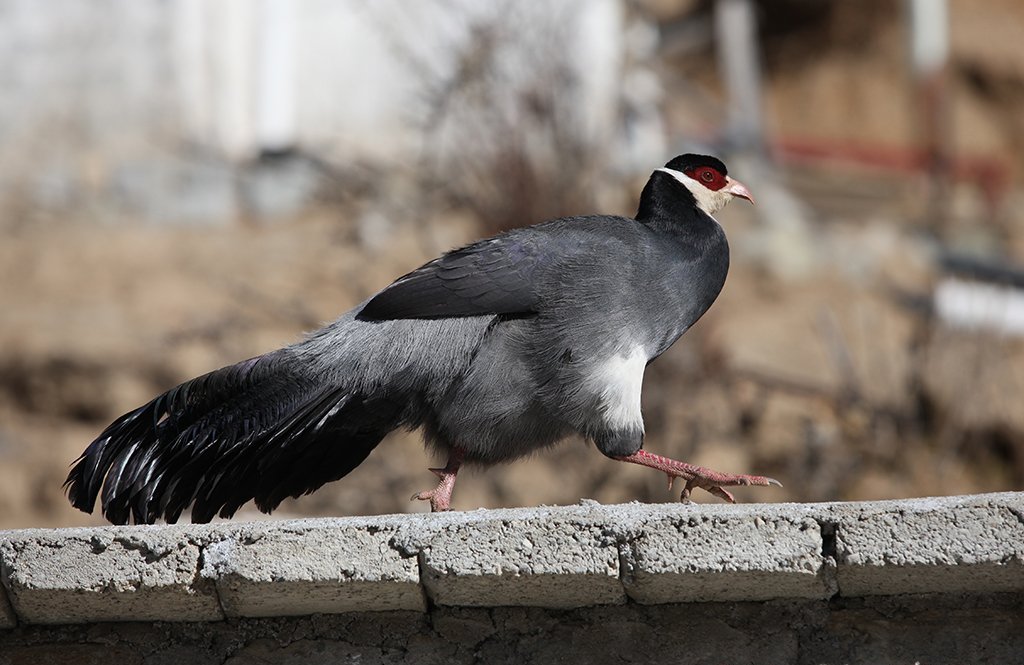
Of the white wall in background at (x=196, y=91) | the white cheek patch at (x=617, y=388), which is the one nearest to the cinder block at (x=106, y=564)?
the white cheek patch at (x=617, y=388)

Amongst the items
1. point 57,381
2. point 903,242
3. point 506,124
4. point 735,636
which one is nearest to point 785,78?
point 903,242

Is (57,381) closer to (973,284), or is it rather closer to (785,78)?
(973,284)

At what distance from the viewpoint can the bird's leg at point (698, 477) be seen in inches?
154

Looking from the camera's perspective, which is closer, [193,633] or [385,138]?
[193,633]

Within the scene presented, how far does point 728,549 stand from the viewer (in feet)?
9.30

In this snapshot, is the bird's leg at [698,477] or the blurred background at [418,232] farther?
the blurred background at [418,232]

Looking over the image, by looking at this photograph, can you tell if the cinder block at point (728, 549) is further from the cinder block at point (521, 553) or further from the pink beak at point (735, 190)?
the pink beak at point (735, 190)

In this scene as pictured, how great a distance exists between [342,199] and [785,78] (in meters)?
10.5

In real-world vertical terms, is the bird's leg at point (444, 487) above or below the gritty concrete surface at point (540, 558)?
below

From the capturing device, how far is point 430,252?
9.77 metres

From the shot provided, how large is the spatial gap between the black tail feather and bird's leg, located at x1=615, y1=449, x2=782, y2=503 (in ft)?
2.49

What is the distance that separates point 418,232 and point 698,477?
618 centimetres

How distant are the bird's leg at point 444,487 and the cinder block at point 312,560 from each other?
1.09 metres

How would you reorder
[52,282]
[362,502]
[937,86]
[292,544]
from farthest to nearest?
1. [937,86]
2. [52,282]
3. [362,502]
4. [292,544]
